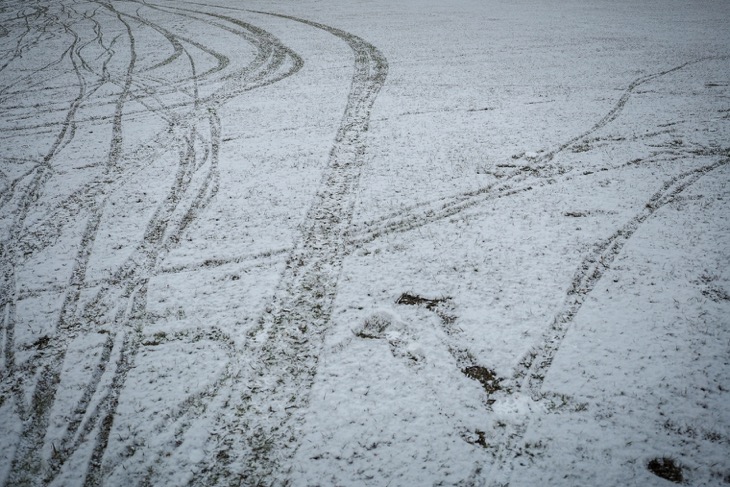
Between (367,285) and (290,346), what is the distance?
1.49 metres

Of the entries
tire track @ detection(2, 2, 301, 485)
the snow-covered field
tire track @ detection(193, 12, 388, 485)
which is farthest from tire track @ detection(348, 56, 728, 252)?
tire track @ detection(2, 2, 301, 485)

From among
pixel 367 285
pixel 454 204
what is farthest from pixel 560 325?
pixel 454 204

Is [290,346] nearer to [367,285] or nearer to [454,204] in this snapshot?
[367,285]

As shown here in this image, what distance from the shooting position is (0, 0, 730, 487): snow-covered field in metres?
3.98

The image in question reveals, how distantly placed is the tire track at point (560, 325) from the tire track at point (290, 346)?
2216 millimetres

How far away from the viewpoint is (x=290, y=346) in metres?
5.04

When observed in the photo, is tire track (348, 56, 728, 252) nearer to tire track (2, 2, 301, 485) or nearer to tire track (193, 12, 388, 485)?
tire track (193, 12, 388, 485)

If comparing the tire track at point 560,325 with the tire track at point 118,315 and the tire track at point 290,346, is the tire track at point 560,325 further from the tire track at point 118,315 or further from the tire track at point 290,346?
the tire track at point 118,315

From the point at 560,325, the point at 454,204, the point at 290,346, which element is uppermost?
the point at 454,204

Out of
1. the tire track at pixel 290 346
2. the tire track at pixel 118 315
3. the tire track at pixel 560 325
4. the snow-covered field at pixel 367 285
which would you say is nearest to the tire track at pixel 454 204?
the snow-covered field at pixel 367 285

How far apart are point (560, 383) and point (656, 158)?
22.7 feet

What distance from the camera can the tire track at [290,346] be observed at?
3.93 metres

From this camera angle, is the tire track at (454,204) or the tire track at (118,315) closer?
the tire track at (118,315)

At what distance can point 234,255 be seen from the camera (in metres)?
6.48
